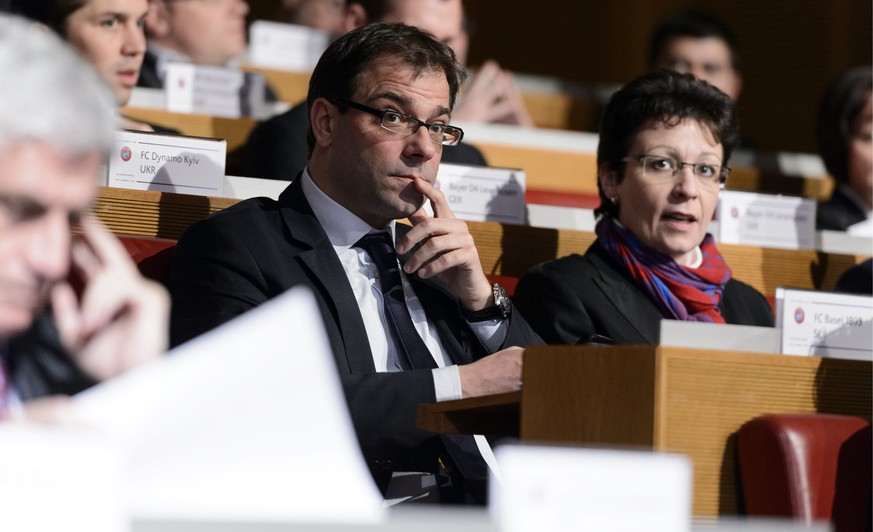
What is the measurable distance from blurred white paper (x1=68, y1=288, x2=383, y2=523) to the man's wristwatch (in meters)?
1.25

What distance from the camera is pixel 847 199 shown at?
4.14 meters

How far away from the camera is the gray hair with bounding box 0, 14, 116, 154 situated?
121 cm

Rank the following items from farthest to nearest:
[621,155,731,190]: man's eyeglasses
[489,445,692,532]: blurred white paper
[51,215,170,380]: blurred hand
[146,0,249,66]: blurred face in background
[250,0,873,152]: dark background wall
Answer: [250,0,873,152]: dark background wall
[146,0,249,66]: blurred face in background
[621,155,731,190]: man's eyeglasses
[51,215,170,380]: blurred hand
[489,445,692,532]: blurred white paper

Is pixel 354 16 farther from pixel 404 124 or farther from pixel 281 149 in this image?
pixel 404 124

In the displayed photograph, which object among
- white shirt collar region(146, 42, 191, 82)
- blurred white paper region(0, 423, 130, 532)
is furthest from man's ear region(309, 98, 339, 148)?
white shirt collar region(146, 42, 191, 82)

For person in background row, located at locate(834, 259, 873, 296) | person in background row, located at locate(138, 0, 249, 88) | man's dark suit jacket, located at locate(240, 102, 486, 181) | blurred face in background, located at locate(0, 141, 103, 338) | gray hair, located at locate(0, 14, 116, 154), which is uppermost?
person in background row, located at locate(138, 0, 249, 88)

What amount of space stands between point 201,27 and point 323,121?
2.09m

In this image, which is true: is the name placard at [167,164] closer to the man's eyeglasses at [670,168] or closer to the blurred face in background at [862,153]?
the man's eyeglasses at [670,168]

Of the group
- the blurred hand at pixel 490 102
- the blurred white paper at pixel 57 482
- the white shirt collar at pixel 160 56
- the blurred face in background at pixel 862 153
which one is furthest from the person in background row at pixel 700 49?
the blurred white paper at pixel 57 482

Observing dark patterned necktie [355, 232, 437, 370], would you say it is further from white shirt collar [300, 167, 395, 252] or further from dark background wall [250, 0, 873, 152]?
dark background wall [250, 0, 873, 152]

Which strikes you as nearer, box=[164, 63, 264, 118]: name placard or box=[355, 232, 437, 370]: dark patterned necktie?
box=[355, 232, 437, 370]: dark patterned necktie

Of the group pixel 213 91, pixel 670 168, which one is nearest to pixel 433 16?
pixel 213 91

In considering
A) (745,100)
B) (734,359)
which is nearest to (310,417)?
(734,359)

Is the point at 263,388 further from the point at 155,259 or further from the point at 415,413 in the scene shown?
the point at 155,259
